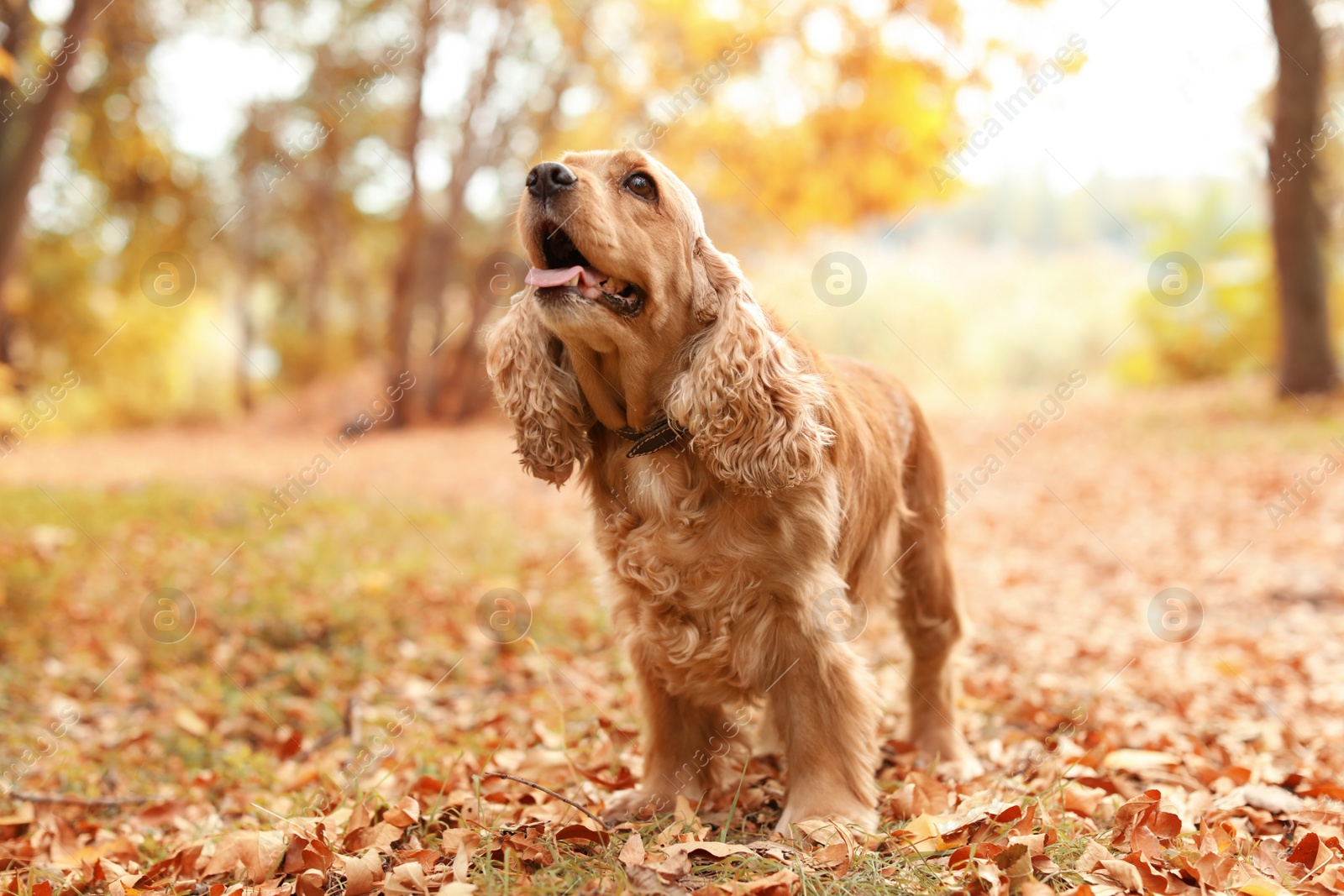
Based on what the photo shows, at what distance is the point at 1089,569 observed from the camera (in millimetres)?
7184

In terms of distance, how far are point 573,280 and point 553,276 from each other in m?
0.06

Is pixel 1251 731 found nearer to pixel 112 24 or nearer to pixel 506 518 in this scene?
pixel 506 518

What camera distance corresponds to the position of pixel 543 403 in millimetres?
2943

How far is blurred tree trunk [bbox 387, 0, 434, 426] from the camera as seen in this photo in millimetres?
14906

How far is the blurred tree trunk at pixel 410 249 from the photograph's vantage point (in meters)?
14.9

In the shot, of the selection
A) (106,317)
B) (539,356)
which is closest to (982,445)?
(539,356)

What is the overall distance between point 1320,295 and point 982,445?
13.6ft

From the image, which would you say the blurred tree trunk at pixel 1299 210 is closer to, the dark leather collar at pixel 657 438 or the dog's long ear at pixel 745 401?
the dog's long ear at pixel 745 401
